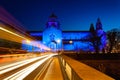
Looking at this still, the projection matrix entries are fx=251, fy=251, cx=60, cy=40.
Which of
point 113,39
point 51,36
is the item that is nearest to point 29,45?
point 113,39

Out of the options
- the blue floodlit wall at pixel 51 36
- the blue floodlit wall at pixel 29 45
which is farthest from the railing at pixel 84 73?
the blue floodlit wall at pixel 51 36

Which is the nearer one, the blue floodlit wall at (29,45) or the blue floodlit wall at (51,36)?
the blue floodlit wall at (29,45)

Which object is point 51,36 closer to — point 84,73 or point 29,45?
point 29,45

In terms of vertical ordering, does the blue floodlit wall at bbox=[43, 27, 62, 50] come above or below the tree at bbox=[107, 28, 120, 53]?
above

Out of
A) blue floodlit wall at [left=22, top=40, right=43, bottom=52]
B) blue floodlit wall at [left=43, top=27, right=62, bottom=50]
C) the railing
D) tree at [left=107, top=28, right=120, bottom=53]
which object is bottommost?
the railing

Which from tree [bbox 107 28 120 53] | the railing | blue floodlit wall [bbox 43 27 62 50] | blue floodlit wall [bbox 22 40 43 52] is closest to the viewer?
the railing

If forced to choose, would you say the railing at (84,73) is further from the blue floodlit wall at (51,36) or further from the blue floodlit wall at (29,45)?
the blue floodlit wall at (51,36)

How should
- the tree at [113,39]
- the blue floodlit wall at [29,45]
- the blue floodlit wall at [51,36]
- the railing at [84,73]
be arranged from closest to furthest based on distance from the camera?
the railing at [84,73], the blue floodlit wall at [29,45], the tree at [113,39], the blue floodlit wall at [51,36]

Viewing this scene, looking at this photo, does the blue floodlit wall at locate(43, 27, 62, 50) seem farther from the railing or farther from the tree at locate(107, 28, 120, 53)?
the railing

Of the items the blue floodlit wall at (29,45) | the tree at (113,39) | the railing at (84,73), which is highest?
the tree at (113,39)

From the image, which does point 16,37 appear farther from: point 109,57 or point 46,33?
point 46,33

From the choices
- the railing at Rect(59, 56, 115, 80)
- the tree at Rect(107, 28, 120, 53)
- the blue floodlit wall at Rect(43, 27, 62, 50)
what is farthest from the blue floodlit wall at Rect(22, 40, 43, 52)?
the blue floodlit wall at Rect(43, 27, 62, 50)

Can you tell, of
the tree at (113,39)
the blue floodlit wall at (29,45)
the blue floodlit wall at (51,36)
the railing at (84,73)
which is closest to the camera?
the railing at (84,73)

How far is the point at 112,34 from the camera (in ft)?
374
